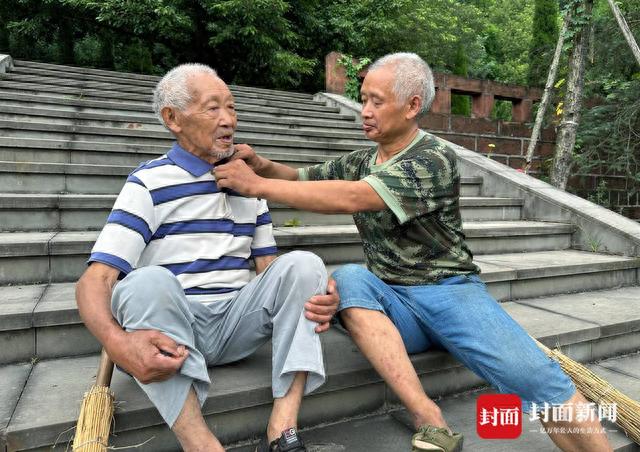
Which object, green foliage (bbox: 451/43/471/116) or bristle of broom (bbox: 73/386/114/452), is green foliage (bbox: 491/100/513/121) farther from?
bristle of broom (bbox: 73/386/114/452)

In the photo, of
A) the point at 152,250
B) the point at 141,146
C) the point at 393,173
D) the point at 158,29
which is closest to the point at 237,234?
the point at 152,250

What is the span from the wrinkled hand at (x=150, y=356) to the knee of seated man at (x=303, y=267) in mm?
426

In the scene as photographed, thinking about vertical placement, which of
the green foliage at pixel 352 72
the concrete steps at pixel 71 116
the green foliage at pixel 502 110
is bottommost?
the concrete steps at pixel 71 116

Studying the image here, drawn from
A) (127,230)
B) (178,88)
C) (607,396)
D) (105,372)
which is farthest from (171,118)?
(607,396)

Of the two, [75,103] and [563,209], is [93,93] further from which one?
[563,209]

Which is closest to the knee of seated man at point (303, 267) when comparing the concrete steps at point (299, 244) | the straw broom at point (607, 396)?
the straw broom at point (607, 396)

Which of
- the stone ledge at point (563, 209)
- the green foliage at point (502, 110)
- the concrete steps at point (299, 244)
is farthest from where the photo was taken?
the green foliage at point (502, 110)

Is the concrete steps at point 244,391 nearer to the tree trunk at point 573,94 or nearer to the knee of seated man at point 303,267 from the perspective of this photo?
the knee of seated man at point 303,267

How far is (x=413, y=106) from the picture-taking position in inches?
76.0

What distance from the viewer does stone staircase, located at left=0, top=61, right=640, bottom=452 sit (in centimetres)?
167

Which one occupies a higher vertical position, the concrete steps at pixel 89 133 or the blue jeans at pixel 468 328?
the concrete steps at pixel 89 133

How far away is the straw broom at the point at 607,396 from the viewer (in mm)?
1799

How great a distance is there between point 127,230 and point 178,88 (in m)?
0.56

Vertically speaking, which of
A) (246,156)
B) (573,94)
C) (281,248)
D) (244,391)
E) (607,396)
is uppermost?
(573,94)
